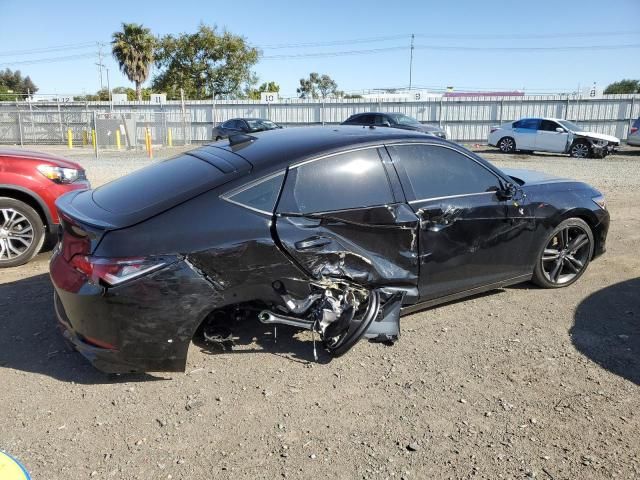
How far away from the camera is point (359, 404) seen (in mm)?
3135

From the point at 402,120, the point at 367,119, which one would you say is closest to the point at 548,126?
the point at 402,120

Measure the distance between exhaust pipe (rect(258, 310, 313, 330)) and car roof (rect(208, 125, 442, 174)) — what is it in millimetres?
948

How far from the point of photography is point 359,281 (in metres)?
3.68

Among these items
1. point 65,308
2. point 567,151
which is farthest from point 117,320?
point 567,151

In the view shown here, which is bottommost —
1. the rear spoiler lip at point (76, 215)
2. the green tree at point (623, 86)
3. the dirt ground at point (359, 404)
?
the dirt ground at point (359, 404)

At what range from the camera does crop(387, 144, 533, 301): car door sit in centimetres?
392

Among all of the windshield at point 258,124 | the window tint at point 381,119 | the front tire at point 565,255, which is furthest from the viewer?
the windshield at point 258,124

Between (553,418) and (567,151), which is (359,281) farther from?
(567,151)

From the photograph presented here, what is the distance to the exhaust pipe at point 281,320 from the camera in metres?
3.39

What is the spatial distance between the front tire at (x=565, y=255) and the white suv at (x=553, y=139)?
16202 mm

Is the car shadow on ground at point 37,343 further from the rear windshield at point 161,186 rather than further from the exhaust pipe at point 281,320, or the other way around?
the rear windshield at point 161,186

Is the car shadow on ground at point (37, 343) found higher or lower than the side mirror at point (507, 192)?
lower

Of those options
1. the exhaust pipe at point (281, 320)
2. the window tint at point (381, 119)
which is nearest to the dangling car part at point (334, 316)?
the exhaust pipe at point (281, 320)

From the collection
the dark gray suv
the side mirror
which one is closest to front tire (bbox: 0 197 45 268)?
the side mirror
